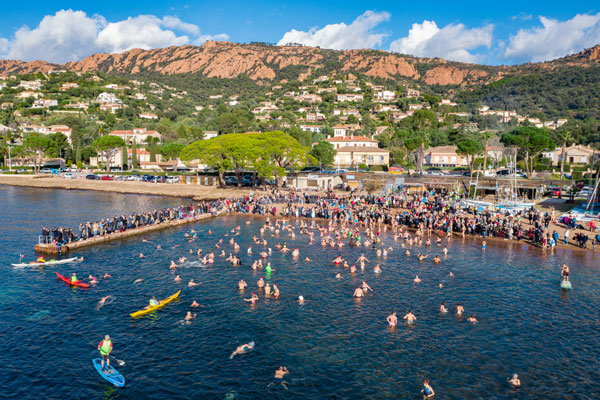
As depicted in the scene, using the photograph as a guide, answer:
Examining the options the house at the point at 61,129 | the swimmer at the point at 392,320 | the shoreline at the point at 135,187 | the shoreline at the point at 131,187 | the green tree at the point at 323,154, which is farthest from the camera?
the house at the point at 61,129

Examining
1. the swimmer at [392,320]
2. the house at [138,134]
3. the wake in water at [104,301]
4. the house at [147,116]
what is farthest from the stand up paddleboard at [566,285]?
the house at [147,116]

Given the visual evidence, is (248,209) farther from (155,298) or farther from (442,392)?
(442,392)

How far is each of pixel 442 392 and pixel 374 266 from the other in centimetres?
1560

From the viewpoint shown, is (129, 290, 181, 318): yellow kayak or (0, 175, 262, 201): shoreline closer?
(129, 290, 181, 318): yellow kayak

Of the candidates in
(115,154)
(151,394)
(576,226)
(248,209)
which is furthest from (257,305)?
(115,154)

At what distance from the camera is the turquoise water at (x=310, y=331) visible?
664 inches

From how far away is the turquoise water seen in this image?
16859 mm

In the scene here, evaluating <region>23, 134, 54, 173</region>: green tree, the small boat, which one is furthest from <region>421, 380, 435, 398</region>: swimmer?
<region>23, 134, 54, 173</region>: green tree

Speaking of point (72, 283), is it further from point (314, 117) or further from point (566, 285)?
point (314, 117)

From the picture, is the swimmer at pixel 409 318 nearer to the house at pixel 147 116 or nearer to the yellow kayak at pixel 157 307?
the yellow kayak at pixel 157 307

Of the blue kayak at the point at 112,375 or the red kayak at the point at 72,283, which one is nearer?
the blue kayak at the point at 112,375

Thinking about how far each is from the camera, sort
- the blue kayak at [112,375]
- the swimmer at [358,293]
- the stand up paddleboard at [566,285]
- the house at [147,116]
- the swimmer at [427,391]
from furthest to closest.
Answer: the house at [147,116] → the stand up paddleboard at [566,285] → the swimmer at [358,293] → the blue kayak at [112,375] → the swimmer at [427,391]

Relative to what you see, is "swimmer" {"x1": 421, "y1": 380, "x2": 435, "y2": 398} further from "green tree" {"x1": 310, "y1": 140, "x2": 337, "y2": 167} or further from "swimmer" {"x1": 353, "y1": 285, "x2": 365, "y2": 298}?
"green tree" {"x1": 310, "y1": 140, "x2": 337, "y2": 167}

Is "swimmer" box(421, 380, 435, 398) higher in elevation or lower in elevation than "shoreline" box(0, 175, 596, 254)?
lower
